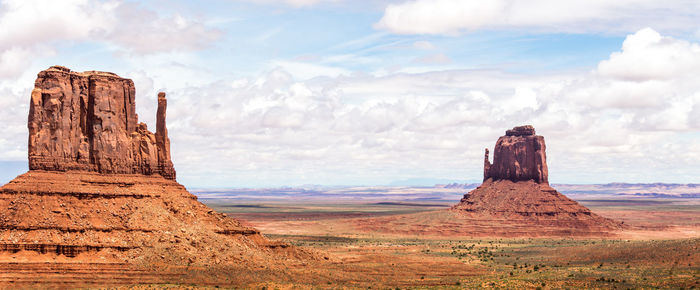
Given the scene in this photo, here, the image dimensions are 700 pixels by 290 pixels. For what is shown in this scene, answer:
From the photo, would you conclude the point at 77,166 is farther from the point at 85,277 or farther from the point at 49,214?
the point at 85,277

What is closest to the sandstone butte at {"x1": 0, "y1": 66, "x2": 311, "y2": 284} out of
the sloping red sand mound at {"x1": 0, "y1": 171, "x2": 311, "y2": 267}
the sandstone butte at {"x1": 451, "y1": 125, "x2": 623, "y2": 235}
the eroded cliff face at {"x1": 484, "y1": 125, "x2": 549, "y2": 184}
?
the sloping red sand mound at {"x1": 0, "y1": 171, "x2": 311, "y2": 267}

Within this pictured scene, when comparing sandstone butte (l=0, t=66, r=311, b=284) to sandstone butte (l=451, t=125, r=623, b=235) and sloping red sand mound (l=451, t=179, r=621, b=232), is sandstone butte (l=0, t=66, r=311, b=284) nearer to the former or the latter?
sandstone butte (l=451, t=125, r=623, b=235)

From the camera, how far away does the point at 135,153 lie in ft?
273

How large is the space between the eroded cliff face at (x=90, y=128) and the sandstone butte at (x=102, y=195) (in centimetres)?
10

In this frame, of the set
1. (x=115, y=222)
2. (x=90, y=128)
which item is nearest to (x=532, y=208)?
(x=90, y=128)

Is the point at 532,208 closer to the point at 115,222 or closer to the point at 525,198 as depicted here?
the point at 525,198

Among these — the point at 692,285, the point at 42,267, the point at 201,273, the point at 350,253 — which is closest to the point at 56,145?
the point at 42,267

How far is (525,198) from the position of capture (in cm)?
17212

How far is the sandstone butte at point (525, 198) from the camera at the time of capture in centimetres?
16550

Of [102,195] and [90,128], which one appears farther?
[90,128]

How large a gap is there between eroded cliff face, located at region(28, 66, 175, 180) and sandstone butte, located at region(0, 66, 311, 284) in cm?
10

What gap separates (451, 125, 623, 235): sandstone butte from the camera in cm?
16550

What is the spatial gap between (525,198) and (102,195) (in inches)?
4468

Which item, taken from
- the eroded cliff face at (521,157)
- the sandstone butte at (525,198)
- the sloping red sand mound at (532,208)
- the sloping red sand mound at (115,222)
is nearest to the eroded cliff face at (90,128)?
the sloping red sand mound at (115,222)
